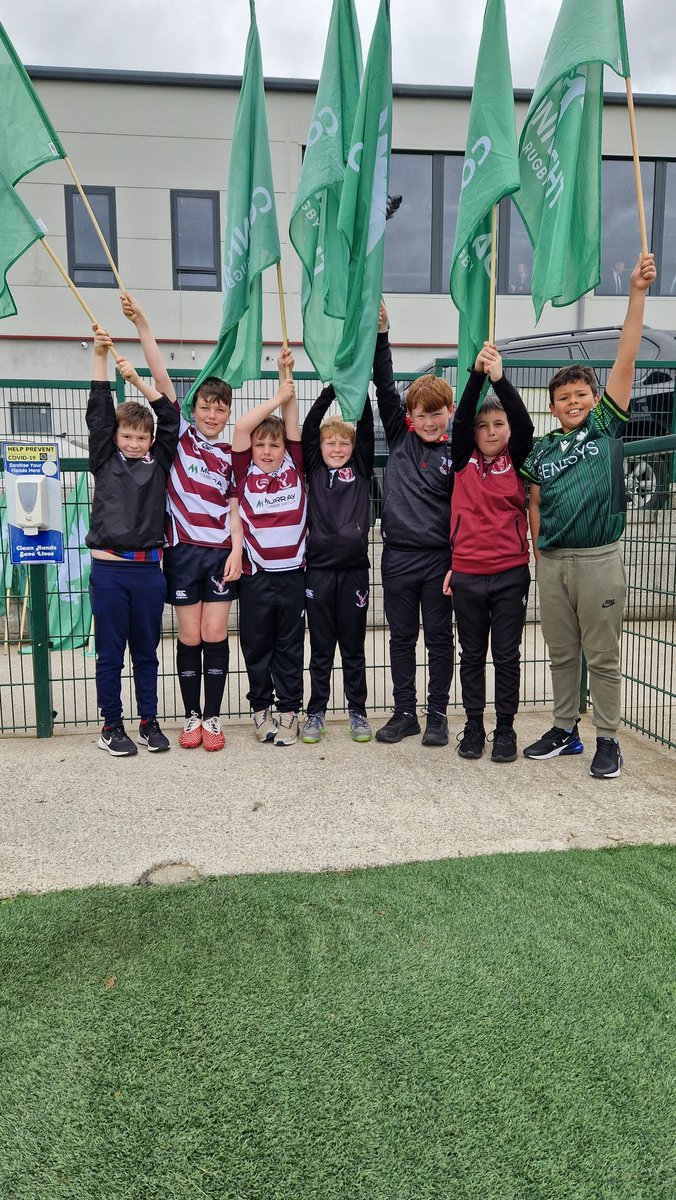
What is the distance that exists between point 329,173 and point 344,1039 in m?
3.76

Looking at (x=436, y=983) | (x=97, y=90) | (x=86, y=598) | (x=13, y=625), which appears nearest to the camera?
(x=436, y=983)

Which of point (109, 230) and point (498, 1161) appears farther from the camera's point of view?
point (109, 230)

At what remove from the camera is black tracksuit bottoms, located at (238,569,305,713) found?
13.2ft

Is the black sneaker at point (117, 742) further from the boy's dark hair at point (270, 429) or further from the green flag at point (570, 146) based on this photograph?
the green flag at point (570, 146)

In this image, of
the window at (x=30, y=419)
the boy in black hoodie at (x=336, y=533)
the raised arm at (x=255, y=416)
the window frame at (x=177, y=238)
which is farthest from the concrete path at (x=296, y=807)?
the window frame at (x=177, y=238)

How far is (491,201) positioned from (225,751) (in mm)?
3049

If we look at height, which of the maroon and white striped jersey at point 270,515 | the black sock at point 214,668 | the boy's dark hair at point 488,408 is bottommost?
the black sock at point 214,668

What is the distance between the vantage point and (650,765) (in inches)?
151

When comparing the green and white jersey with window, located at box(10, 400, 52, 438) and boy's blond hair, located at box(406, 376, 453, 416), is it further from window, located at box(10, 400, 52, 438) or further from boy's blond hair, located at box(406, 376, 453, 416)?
window, located at box(10, 400, 52, 438)

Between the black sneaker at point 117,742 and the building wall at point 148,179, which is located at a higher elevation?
the building wall at point 148,179

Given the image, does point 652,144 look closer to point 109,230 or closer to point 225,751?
point 109,230

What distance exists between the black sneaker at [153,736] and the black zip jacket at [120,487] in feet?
3.25

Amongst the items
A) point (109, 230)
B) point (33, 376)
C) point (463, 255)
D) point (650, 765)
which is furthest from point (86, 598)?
point (109, 230)

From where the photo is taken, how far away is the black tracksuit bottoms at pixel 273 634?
4.02 metres
